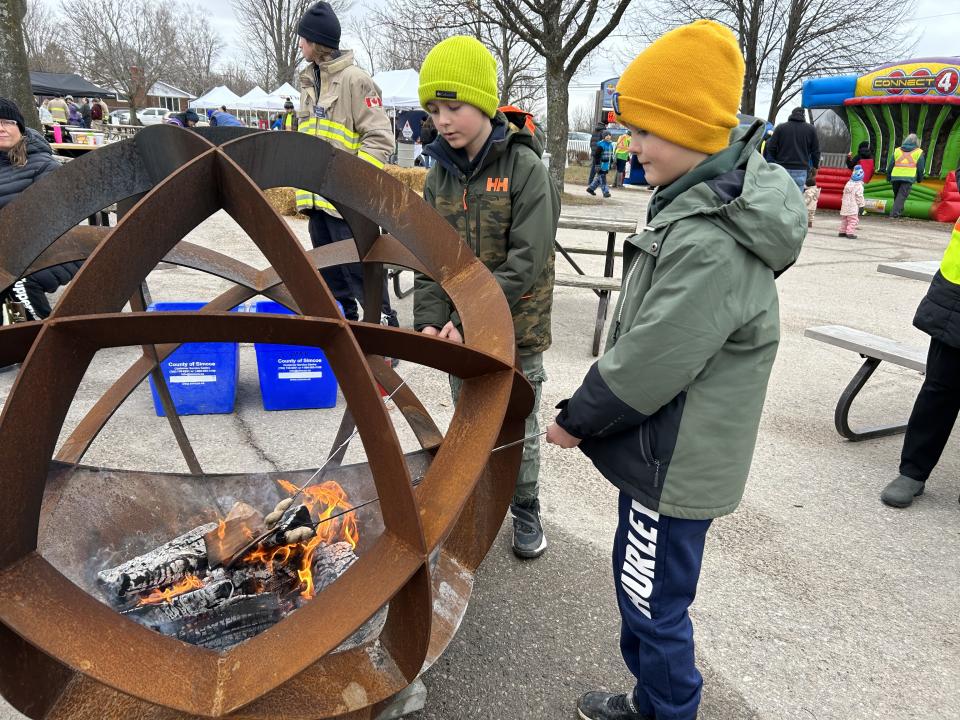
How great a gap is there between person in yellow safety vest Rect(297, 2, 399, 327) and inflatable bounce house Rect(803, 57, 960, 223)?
14.8 m

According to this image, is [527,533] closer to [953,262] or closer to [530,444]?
[530,444]

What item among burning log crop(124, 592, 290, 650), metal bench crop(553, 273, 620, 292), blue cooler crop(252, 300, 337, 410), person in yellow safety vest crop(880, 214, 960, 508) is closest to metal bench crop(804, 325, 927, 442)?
person in yellow safety vest crop(880, 214, 960, 508)

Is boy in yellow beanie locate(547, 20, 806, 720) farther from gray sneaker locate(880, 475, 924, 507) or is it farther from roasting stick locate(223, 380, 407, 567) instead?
gray sneaker locate(880, 475, 924, 507)

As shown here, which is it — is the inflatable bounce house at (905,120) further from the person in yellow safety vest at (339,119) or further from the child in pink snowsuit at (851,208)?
the person in yellow safety vest at (339,119)

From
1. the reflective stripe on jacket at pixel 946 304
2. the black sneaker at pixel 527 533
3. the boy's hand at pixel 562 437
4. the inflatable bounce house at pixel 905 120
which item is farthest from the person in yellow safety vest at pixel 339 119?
the inflatable bounce house at pixel 905 120

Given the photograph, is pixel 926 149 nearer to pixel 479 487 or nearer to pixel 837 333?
pixel 837 333

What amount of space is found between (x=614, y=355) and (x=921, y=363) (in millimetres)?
2956

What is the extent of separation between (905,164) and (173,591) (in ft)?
55.5

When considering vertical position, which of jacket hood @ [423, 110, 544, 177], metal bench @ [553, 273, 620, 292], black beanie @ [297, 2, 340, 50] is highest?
black beanie @ [297, 2, 340, 50]

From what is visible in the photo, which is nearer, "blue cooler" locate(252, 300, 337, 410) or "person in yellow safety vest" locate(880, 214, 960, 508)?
"person in yellow safety vest" locate(880, 214, 960, 508)

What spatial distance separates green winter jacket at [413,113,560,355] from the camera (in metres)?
2.40

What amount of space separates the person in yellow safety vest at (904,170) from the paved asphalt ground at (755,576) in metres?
→ 11.7

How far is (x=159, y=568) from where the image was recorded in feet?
6.55

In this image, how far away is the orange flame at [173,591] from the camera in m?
1.94
